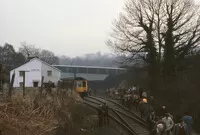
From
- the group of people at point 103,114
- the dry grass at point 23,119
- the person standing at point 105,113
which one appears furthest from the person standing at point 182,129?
the person standing at point 105,113

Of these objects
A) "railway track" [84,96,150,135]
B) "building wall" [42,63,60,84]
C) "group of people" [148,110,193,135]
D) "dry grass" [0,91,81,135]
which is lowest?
"railway track" [84,96,150,135]

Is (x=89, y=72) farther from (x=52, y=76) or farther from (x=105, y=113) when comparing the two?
(x=105, y=113)

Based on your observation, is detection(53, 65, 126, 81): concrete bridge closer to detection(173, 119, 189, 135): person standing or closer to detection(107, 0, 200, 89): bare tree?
detection(107, 0, 200, 89): bare tree

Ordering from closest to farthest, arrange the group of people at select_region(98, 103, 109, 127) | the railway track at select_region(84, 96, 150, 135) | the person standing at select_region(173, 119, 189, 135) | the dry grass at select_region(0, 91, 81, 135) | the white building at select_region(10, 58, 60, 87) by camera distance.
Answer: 1. the dry grass at select_region(0, 91, 81, 135)
2. the person standing at select_region(173, 119, 189, 135)
3. the railway track at select_region(84, 96, 150, 135)
4. the group of people at select_region(98, 103, 109, 127)
5. the white building at select_region(10, 58, 60, 87)

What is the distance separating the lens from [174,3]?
4784cm

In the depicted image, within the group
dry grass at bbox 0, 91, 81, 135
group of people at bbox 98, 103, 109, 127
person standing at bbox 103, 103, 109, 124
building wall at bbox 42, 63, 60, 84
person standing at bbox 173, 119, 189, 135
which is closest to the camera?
dry grass at bbox 0, 91, 81, 135

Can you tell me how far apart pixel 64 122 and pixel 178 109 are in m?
15.8

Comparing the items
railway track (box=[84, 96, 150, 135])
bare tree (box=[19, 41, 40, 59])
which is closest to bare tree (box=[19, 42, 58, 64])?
bare tree (box=[19, 41, 40, 59])

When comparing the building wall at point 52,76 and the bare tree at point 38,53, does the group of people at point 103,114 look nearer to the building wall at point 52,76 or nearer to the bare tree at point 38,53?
the building wall at point 52,76

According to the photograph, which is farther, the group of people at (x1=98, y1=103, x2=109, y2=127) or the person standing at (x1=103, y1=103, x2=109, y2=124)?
the person standing at (x1=103, y1=103, x2=109, y2=124)

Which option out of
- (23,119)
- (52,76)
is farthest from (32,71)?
(23,119)

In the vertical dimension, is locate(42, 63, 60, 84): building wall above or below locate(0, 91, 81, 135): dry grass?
above

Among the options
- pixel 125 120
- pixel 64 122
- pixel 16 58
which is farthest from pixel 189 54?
pixel 16 58

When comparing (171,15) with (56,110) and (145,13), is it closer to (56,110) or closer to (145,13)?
(145,13)
